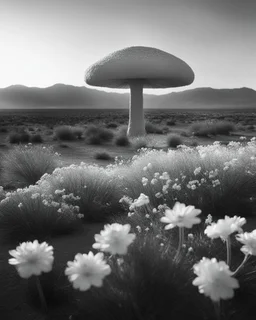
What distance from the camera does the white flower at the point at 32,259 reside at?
167 centimetres

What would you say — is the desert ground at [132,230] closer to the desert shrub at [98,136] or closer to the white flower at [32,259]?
the white flower at [32,259]

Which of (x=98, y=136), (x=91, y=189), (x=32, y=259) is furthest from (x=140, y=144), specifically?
(x=32, y=259)

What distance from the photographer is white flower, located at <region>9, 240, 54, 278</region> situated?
167 centimetres

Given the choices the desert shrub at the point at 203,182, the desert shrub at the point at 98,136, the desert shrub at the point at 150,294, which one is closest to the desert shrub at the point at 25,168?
→ the desert shrub at the point at 203,182

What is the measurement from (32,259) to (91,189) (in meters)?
3.06

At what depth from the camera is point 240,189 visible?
4543mm

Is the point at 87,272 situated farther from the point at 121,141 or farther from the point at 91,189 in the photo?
the point at 121,141

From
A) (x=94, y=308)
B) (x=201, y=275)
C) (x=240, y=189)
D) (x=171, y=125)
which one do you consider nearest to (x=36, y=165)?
(x=240, y=189)

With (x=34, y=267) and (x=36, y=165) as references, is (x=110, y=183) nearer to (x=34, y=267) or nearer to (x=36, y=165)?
(x=36, y=165)

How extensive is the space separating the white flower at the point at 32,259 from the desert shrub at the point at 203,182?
1.98 m

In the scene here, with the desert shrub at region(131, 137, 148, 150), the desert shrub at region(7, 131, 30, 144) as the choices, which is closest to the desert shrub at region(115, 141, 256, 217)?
the desert shrub at region(131, 137, 148, 150)

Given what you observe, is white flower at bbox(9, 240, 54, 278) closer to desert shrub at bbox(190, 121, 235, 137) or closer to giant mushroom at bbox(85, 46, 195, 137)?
giant mushroom at bbox(85, 46, 195, 137)

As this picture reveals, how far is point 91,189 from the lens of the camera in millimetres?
4777

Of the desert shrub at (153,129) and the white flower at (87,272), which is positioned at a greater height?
the white flower at (87,272)
